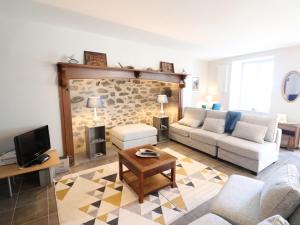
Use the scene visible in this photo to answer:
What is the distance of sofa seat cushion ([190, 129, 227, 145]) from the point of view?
11.4ft

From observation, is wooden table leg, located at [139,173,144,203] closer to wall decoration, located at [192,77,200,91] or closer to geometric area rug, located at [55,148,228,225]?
geometric area rug, located at [55,148,228,225]

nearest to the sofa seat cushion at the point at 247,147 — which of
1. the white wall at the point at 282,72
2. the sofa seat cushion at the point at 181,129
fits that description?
the sofa seat cushion at the point at 181,129

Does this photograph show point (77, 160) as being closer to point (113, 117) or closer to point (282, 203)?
point (113, 117)

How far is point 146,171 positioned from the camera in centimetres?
214

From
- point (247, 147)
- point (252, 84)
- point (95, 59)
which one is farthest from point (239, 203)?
point (252, 84)

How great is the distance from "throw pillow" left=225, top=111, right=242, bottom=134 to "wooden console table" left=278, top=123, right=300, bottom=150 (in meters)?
1.31

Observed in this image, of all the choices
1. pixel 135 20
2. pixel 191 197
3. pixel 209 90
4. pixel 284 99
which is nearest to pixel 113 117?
pixel 135 20

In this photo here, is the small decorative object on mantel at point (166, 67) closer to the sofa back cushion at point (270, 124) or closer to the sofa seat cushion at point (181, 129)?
the sofa seat cushion at point (181, 129)

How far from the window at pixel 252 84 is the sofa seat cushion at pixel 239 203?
3877 mm

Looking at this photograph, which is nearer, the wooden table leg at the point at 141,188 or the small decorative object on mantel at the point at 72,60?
the wooden table leg at the point at 141,188

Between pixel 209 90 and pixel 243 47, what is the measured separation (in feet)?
6.62

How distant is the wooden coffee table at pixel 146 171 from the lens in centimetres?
215

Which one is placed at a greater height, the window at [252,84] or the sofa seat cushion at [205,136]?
the window at [252,84]

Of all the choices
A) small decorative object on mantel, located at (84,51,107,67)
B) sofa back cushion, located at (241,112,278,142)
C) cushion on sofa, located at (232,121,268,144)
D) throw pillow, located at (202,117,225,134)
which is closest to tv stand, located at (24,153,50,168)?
small decorative object on mantel, located at (84,51,107,67)
